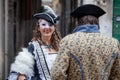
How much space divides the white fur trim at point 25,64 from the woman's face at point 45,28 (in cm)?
27

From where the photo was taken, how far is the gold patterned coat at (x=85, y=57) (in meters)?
4.07

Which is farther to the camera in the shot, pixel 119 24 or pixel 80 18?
pixel 119 24

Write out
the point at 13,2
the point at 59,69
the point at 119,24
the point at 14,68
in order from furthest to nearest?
the point at 119,24 < the point at 13,2 < the point at 14,68 < the point at 59,69

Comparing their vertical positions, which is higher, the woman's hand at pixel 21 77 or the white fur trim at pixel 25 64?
the white fur trim at pixel 25 64

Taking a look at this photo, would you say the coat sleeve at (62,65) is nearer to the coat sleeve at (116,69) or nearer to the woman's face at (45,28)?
the coat sleeve at (116,69)

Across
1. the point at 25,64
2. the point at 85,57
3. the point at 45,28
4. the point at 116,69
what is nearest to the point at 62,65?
the point at 85,57

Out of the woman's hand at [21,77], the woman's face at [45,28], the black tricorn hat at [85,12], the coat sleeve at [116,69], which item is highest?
the black tricorn hat at [85,12]

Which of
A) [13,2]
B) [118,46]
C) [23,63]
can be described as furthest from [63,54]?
[13,2]

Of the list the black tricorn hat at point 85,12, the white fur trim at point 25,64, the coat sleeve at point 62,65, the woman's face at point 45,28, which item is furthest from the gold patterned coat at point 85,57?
the woman's face at point 45,28

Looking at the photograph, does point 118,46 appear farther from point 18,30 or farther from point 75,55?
point 18,30

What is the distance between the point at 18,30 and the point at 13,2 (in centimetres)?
48

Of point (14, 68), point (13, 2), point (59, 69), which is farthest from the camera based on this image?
point (13, 2)

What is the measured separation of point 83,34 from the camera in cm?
414

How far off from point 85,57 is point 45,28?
100cm
